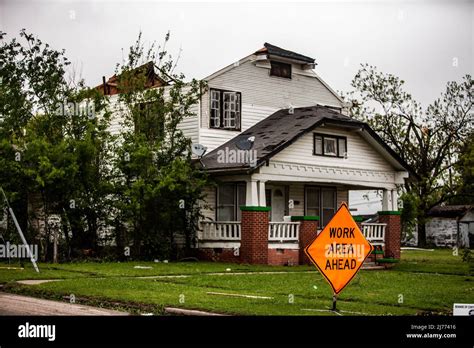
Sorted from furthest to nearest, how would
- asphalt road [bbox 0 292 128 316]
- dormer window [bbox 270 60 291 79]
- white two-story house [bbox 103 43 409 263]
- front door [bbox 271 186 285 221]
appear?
1. front door [bbox 271 186 285 221]
2. dormer window [bbox 270 60 291 79]
3. white two-story house [bbox 103 43 409 263]
4. asphalt road [bbox 0 292 128 316]

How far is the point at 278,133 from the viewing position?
21453 millimetres

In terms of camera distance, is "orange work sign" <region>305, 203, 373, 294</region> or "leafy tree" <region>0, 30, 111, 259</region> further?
"leafy tree" <region>0, 30, 111, 259</region>

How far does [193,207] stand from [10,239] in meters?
6.73

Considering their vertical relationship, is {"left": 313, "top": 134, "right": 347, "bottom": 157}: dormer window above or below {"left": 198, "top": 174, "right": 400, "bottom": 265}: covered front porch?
above

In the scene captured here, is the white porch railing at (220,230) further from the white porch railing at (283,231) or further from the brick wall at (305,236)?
the brick wall at (305,236)

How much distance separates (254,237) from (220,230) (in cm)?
159

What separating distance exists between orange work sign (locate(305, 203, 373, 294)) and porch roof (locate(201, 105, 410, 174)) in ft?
33.6

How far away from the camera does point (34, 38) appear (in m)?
9.88

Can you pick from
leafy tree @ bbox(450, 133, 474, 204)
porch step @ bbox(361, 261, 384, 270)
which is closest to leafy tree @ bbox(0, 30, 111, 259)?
porch step @ bbox(361, 261, 384, 270)

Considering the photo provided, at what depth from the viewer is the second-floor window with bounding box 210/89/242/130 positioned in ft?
72.7

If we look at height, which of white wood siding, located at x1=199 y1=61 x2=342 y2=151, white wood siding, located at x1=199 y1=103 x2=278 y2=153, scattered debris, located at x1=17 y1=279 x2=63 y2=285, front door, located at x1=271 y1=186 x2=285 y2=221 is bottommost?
scattered debris, located at x1=17 y1=279 x2=63 y2=285

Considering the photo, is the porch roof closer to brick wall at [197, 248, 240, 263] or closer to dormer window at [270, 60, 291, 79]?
dormer window at [270, 60, 291, 79]

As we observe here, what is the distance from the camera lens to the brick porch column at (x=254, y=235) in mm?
19797
